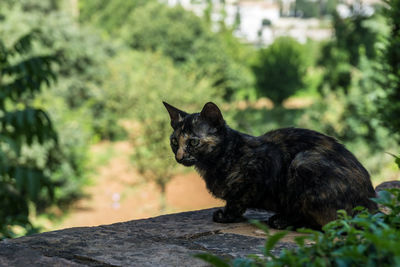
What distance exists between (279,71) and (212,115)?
28.9 meters

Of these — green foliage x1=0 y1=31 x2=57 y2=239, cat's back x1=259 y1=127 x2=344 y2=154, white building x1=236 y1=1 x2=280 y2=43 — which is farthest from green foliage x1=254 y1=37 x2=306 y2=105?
white building x1=236 y1=1 x2=280 y2=43

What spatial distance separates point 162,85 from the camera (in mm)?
17406

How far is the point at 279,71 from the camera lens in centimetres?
3194

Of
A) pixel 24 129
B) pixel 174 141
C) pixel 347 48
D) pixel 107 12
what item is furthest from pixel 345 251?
pixel 107 12

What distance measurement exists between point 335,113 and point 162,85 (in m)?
5.91

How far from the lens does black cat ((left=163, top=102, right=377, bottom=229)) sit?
3381mm

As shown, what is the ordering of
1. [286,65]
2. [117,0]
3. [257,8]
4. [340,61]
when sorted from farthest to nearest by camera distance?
[257,8]
[117,0]
[286,65]
[340,61]

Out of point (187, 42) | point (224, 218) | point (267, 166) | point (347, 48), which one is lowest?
point (224, 218)

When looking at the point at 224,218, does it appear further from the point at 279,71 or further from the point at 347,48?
the point at 279,71

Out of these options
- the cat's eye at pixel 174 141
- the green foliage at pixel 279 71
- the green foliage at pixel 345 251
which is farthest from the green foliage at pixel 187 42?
the green foliage at pixel 345 251

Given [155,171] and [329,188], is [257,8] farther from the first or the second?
[329,188]

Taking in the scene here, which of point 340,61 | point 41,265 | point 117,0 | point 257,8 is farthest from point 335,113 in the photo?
point 257,8

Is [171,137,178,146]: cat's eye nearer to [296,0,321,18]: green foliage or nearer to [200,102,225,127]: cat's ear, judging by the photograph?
[200,102,225,127]: cat's ear

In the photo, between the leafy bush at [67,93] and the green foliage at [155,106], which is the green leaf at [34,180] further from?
the green foliage at [155,106]
